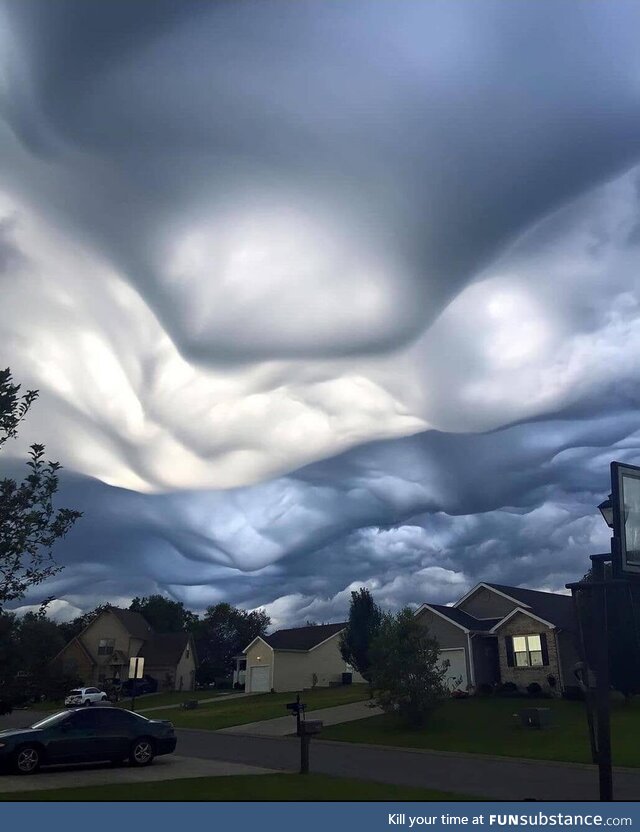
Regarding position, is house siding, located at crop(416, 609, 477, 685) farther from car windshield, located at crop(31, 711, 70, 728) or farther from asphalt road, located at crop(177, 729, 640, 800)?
car windshield, located at crop(31, 711, 70, 728)

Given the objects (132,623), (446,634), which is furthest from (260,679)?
(446,634)

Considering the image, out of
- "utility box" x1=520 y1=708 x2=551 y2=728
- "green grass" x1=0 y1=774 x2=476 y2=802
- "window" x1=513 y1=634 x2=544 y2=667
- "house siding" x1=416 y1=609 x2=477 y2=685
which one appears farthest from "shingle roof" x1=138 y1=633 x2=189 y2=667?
"green grass" x1=0 y1=774 x2=476 y2=802

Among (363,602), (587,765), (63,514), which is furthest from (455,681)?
Result: (63,514)

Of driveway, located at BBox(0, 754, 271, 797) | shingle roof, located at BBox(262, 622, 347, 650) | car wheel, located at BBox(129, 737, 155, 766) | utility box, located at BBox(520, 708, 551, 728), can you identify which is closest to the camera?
driveway, located at BBox(0, 754, 271, 797)

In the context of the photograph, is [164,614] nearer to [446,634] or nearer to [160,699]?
[160,699]

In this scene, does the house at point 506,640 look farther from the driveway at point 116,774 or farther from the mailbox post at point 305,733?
the mailbox post at point 305,733

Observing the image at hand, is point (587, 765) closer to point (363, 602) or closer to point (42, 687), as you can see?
point (42, 687)

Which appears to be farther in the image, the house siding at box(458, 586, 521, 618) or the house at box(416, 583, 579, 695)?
the house siding at box(458, 586, 521, 618)
